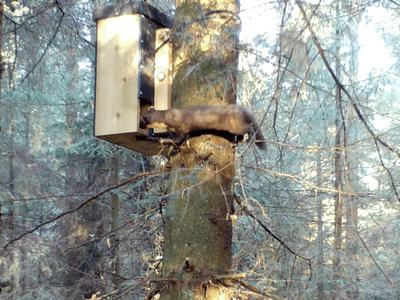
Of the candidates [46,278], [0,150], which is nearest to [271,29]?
[46,278]

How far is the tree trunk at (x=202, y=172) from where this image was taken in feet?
7.64

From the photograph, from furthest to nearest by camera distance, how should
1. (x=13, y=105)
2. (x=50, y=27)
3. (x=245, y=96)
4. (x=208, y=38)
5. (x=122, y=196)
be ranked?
(x=13, y=105) < (x=122, y=196) < (x=50, y=27) < (x=245, y=96) < (x=208, y=38)

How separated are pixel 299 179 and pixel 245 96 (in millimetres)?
553

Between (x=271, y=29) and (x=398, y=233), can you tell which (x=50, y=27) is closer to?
(x=271, y=29)

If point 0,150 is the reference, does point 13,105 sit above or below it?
above

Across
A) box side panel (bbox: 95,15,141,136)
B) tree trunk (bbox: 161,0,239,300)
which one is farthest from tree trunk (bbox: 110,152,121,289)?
tree trunk (bbox: 161,0,239,300)

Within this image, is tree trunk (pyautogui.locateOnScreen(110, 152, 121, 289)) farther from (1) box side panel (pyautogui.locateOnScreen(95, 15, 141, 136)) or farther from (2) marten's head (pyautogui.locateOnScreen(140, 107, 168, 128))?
(2) marten's head (pyautogui.locateOnScreen(140, 107, 168, 128))

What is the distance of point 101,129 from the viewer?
288 centimetres

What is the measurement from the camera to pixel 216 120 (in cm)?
238

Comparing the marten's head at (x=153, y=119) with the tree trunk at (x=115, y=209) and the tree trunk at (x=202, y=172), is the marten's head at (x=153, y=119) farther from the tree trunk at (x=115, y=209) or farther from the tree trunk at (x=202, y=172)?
the tree trunk at (x=115, y=209)

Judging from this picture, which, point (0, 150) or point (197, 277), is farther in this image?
point (0, 150)

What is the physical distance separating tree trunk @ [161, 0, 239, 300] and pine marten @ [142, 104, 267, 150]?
0.07 m

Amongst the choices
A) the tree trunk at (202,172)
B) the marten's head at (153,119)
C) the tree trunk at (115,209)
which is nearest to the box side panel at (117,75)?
the marten's head at (153,119)

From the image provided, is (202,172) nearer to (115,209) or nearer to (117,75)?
(117,75)
